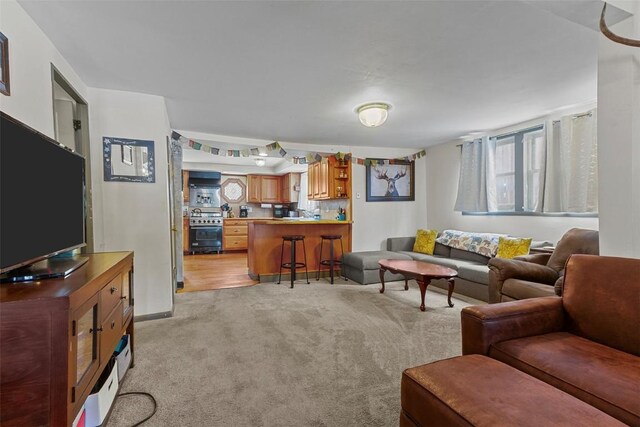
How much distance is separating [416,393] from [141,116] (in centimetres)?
338

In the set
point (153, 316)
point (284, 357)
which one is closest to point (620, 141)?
point (284, 357)

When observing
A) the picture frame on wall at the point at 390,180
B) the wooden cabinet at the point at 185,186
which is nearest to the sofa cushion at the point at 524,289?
the picture frame on wall at the point at 390,180

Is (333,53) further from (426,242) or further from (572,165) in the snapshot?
(426,242)

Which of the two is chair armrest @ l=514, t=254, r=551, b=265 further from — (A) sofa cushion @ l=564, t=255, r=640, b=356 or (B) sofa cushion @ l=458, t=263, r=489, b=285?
(A) sofa cushion @ l=564, t=255, r=640, b=356

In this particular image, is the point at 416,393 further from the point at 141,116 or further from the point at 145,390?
the point at 141,116

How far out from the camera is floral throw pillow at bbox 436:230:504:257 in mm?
4121

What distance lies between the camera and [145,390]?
6.23 ft

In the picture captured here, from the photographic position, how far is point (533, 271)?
290cm

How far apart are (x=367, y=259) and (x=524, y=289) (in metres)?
2.22

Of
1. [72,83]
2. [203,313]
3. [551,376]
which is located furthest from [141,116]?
[551,376]

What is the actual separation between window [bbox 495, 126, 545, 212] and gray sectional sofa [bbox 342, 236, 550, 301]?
659 millimetres

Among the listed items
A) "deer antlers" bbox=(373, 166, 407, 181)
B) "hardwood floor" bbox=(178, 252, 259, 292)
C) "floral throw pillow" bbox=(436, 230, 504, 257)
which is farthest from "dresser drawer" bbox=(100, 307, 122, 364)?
"deer antlers" bbox=(373, 166, 407, 181)

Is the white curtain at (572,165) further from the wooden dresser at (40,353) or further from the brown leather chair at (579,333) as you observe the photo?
the wooden dresser at (40,353)

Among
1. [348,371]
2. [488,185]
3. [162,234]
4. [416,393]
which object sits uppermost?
[488,185]
